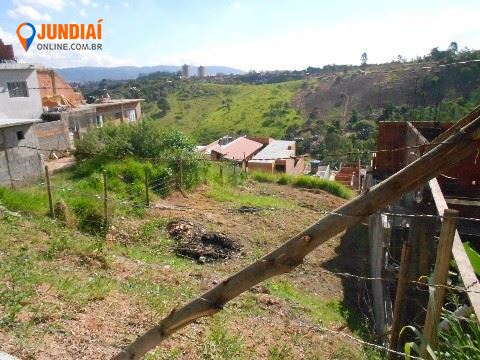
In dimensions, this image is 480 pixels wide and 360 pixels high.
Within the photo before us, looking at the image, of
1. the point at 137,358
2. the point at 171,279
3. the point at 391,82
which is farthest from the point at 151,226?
the point at 391,82

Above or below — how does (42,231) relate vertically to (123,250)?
above

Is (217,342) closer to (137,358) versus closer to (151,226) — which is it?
(137,358)

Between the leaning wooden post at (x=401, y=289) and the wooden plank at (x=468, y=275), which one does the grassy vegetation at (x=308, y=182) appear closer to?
the leaning wooden post at (x=401, y=289)

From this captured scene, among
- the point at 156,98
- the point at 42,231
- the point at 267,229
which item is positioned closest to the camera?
the point at 42,231

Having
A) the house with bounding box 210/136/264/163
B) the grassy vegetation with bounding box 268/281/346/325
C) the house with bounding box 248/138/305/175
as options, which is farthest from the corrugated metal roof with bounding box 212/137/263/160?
the grassy vegetation with bounding box 268/281/346/325

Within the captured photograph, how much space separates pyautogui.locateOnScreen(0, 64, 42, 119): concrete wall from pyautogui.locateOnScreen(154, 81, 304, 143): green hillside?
2953 centimetres

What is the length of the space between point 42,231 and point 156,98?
66755 millimetres

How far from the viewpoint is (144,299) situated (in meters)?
5.05

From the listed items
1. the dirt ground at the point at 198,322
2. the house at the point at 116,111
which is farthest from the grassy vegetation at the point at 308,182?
the house at the point at 116,111

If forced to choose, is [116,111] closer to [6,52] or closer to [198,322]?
[6,52]

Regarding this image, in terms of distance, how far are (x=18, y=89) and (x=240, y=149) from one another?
1506 centimetres

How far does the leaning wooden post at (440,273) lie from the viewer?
7.13 ft

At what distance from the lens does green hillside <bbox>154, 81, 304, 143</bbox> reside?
53.7 meters

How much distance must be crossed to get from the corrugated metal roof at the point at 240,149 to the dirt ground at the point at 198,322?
17.5m
